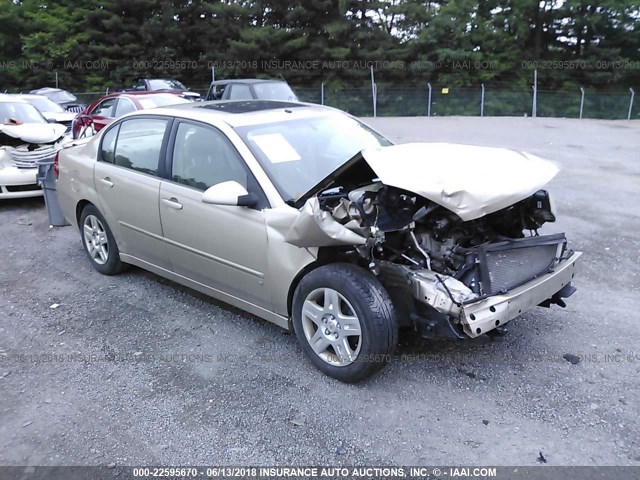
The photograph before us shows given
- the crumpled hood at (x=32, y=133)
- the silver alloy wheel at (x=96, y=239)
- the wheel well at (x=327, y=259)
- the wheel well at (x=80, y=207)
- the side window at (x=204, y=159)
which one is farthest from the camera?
the crumpled hood at (x=32, y=133)

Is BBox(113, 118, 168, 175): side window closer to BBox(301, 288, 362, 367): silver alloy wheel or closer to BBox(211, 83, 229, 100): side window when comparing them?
BBox(301, 288, 362, 367): silver alloy wheel

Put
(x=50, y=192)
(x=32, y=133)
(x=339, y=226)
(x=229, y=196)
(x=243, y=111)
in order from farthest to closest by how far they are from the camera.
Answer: (x=32, y=133) < (x=50, y=192) < (x=243, y=111) < (x=229, y=196) < (x=339, y=226)

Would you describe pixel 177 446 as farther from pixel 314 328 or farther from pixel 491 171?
pixel 491 171

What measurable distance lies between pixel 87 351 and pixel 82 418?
839mm

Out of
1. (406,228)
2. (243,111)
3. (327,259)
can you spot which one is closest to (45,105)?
(243,111)

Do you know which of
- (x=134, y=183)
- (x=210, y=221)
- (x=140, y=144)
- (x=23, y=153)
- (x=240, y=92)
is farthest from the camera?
(x=240, y=92)

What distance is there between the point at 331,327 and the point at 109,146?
2968mm

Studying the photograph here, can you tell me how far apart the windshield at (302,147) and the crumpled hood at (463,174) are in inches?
23.1

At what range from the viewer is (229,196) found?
3.53 meters

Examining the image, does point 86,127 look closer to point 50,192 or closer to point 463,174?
point 50,192

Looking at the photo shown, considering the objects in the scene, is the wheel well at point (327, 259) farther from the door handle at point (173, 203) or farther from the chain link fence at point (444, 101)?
the chain link fence at point (444, 101)

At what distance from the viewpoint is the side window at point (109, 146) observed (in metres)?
5.00

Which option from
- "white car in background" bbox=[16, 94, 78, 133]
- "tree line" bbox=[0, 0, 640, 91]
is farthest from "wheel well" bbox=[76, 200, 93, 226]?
"tree line" bbox=[0, 0, 640, 91]

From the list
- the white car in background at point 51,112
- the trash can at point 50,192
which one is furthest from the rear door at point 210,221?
the white car in background at point 51,112
